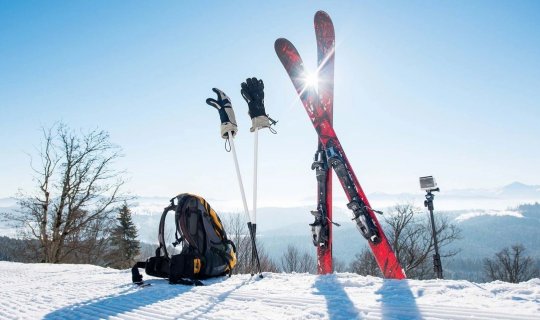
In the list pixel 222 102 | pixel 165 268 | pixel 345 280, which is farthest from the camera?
pixel 222 102

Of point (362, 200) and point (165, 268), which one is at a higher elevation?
point (362, 200)

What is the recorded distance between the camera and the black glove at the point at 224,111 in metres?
4.24

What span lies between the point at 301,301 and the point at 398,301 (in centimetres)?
63

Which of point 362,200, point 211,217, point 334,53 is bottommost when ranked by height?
point 211,217

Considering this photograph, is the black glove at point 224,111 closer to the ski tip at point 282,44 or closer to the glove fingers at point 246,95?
the glove fingers at point 246,95

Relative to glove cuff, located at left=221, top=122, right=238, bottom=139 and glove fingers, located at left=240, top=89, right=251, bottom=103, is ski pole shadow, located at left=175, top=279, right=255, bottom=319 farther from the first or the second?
glove fingers, located at left=240, top=89, right=251, bottom=103

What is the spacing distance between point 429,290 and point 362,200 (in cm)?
323

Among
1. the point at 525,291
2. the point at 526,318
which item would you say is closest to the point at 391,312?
the point at 526,318

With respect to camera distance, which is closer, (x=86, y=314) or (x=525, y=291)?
(x=525, y=291)

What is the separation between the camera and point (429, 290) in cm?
216

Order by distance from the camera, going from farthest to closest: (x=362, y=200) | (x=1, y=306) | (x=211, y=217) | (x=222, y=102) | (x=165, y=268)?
(x=362, y=200) < (x=222, y=102) < (x=211, y=217) < (x=165, y=268) < (x=1, y=306)

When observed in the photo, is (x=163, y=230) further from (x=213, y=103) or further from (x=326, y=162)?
(x=326, y=162)

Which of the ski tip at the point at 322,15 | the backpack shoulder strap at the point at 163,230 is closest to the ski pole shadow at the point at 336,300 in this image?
the backpack shoulder strap at the point at 163,230

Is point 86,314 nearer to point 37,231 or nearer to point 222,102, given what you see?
point 222,102
